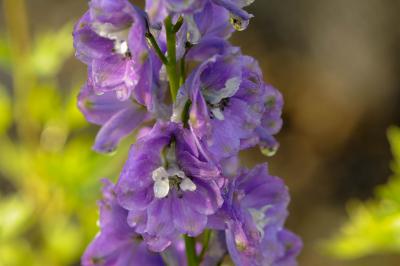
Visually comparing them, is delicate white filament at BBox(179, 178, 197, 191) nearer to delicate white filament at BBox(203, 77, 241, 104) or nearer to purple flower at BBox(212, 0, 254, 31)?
delicate white filament at BBox(203, 77, 241, 104)

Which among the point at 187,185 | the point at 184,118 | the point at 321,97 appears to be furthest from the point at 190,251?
the point at 321,97

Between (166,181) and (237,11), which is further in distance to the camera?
(166,181)

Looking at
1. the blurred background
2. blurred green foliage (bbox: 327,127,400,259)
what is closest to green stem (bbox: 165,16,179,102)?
blurred green foliage (bbox: 327,127,400,259)

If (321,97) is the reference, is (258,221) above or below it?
above

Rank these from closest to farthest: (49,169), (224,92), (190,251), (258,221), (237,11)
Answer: (237,11), (224,92), (190,251), (258,221), (49,169)

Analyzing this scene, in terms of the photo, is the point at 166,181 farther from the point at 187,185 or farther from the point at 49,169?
the point at 49,169

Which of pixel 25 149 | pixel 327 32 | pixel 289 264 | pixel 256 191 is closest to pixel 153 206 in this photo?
pixel 256 191
